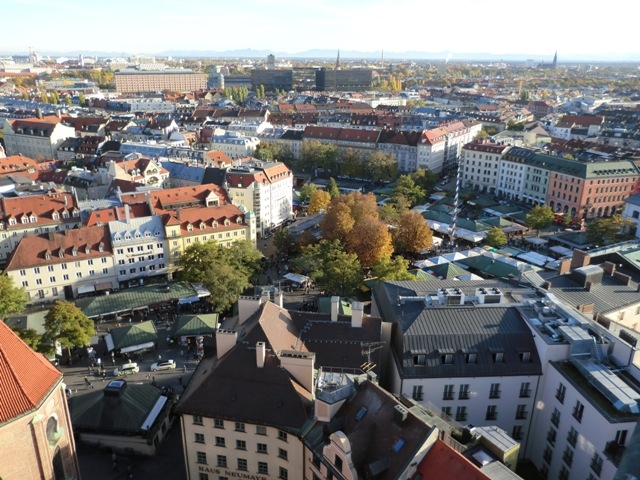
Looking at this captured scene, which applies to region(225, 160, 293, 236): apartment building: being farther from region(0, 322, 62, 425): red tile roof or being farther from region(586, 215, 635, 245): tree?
region(0, 322, 62, 425): red tile roof

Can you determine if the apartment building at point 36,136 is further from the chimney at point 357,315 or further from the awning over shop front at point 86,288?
the chimney at point 357,315

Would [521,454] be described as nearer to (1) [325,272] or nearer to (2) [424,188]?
(1) [325,272]

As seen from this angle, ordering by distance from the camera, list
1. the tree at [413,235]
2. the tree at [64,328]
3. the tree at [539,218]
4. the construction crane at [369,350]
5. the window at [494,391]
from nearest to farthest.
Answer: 1. the window at [494,391]
2. the construction crane at [369,350]
3. the tree at [64,328]
4. the tree at [413,235]
5. the tree at [539,218]

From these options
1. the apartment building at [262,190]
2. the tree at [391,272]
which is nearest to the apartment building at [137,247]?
the apartment building at [262,190]

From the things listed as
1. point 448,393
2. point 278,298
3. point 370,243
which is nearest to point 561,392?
point 448,393

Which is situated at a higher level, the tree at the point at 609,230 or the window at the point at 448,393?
the window at the point at 448,393

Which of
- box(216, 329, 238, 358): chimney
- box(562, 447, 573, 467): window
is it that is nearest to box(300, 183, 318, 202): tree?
box(216, 329, 238, 358): chimney
